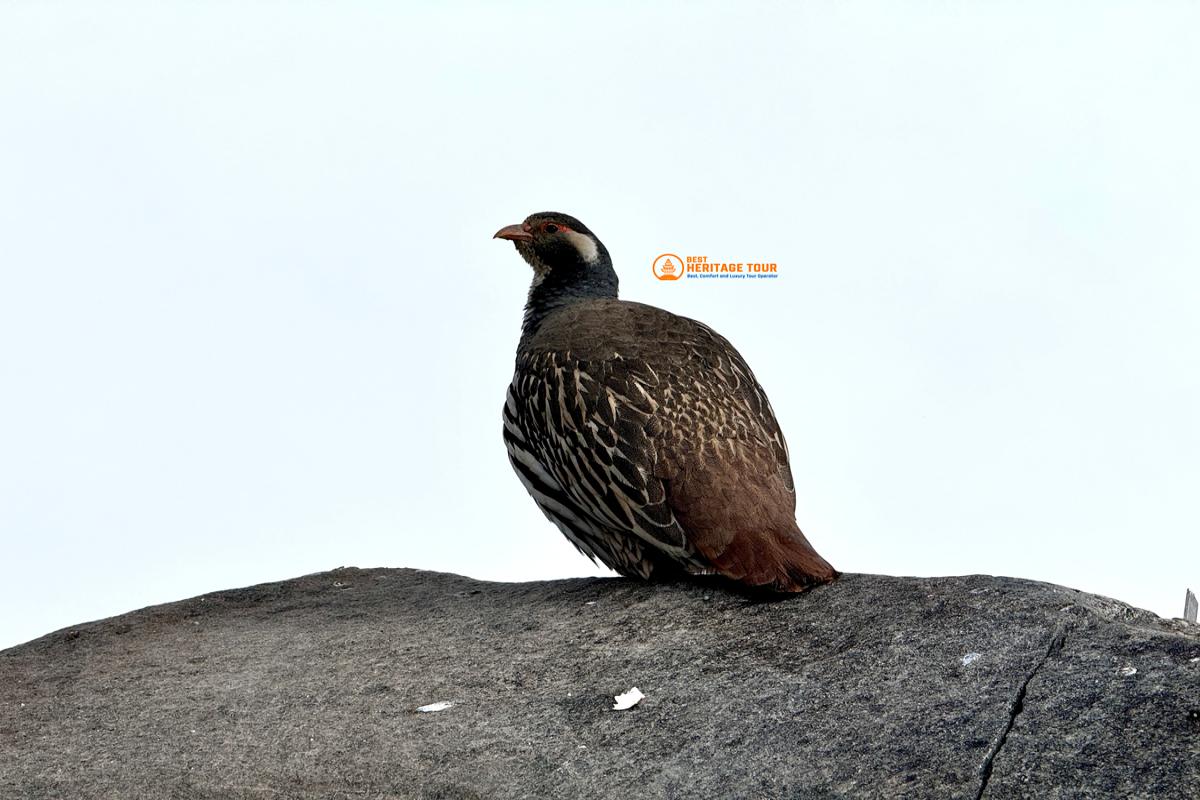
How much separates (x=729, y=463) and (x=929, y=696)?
2.32 meters

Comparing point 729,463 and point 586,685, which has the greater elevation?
point 729,463

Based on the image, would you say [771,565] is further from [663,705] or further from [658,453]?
[663,705]

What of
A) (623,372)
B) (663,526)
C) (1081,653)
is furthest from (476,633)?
(1081,653)

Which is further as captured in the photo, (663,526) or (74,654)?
(74,654)

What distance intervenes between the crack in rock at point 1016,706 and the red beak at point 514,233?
5.46 m

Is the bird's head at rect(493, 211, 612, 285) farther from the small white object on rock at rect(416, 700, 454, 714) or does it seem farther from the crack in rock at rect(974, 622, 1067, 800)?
the crack in rock at rect(974, 622, 1067, 800)

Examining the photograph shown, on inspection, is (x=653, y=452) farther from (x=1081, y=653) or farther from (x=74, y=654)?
(x=74, y=654)

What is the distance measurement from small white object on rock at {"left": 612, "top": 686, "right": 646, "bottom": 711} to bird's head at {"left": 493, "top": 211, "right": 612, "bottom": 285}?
4328mm

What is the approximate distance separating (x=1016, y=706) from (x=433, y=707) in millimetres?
2975

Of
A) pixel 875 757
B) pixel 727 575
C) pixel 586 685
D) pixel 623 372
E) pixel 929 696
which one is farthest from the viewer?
pixel 623 372

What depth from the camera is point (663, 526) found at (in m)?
8.16

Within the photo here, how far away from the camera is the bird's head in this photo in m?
10.7

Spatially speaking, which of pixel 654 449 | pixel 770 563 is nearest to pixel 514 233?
pixel 654 449

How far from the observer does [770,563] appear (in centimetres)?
792
